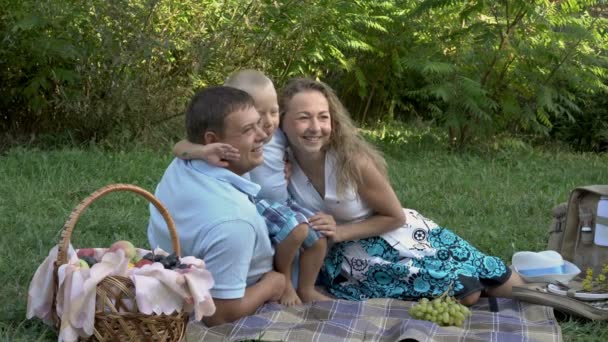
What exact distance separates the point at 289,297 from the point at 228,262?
1.82 ft

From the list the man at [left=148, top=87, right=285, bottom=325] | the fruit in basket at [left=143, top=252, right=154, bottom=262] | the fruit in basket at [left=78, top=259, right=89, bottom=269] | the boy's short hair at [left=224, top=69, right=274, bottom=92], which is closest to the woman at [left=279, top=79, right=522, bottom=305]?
the boy's short hair at [left=224, top=69, right=274, bottom=92]

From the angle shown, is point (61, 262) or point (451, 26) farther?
point (451, 26)

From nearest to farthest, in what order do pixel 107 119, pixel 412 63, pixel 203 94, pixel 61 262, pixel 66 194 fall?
1. pixel 61 262
2. pixel 203 94
3. pixel 66 194
4. pixel 107 119
5. pixel 412 63

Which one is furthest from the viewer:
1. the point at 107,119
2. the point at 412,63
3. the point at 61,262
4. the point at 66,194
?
the point at 412,63

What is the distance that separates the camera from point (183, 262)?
3.29 metres

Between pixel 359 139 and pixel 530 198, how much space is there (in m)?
2.74

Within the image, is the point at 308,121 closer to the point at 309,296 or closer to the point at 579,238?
the point at 309,296

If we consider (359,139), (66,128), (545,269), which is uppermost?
(359,139)

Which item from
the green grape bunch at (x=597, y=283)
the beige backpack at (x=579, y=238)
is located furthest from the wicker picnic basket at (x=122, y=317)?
the green grape bunch at (x=597, y=283)

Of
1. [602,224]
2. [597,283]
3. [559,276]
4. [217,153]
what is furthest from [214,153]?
[602,224]

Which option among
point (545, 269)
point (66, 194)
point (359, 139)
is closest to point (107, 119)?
point (66, 194)

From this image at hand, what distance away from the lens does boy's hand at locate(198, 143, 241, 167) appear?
3.81 meters

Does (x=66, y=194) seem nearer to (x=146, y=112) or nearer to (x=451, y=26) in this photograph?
(x=146, y=112)

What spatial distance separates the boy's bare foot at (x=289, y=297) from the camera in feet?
13.4
